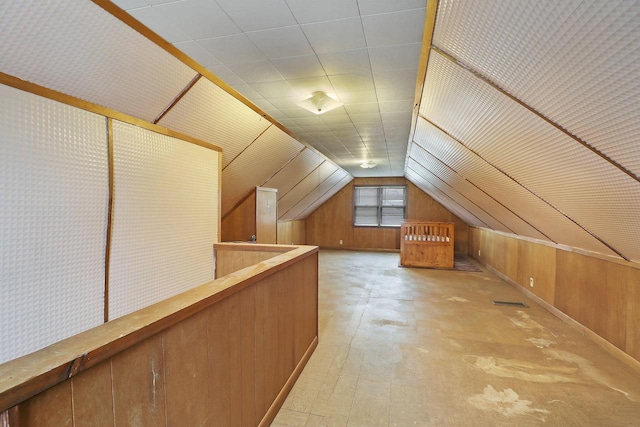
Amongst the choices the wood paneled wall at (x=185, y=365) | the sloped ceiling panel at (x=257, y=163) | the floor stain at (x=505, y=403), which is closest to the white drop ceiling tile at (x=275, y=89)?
the sloped ceiling panel at (x=257, y=163)

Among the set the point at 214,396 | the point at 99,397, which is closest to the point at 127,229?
the point at 214,396

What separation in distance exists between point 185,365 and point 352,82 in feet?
7.83

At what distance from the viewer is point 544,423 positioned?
1.57m

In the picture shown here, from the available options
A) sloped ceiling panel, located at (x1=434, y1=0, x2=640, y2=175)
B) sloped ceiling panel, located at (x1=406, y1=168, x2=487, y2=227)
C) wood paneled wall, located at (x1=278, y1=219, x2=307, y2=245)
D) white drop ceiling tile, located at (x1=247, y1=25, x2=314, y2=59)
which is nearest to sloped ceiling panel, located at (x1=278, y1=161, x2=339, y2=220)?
wood paneled wall, located at (x1=278, y1=219, x2=307, y2=245)

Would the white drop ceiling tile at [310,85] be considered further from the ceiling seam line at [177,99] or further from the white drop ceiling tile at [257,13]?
the ceiling seam line at [177,99]

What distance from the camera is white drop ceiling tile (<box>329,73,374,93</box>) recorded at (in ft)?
8.11

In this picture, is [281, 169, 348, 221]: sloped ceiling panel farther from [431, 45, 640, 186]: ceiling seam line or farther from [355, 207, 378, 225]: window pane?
[431, 45, 640, 186]: ceiling seam line

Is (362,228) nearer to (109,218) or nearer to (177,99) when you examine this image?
(177,99)

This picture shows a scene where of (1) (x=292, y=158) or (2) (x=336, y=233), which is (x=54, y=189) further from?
(2) (x=336, y=233)

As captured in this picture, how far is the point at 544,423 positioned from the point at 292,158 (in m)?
3.56

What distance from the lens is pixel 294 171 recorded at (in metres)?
4.70

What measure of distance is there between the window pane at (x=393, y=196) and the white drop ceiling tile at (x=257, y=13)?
6.94 meters

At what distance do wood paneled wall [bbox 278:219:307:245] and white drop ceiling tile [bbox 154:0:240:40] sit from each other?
16.7ft

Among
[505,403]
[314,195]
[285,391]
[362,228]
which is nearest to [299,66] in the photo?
[285,391]
